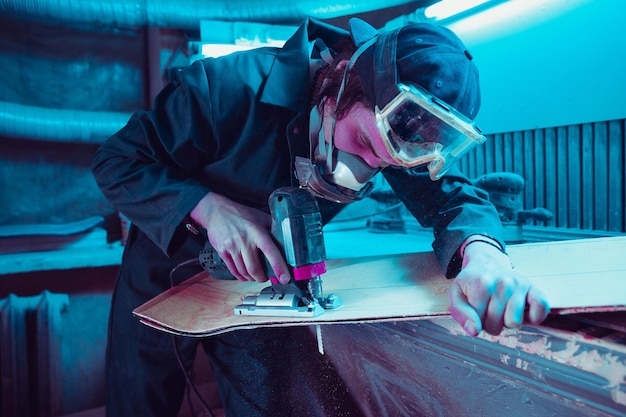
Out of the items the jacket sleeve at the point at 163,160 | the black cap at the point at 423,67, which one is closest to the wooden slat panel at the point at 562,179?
the black cap at the point at 423,67

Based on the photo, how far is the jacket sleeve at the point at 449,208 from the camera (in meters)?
0.89

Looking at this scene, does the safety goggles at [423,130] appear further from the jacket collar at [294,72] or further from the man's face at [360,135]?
the jacket collar at [294,72]

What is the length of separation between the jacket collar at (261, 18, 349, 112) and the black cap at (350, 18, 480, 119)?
0.24 metres

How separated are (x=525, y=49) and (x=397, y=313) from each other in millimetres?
1287

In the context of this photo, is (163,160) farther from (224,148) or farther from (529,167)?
(529,167)

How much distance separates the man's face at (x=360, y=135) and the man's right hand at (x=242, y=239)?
242 millimetres

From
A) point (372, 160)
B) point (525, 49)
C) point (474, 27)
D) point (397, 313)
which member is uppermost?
point (474, 27)

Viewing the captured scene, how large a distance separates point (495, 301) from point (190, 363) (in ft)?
3.31

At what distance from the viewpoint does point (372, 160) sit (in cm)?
97

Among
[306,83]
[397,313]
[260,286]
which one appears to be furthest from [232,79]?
[397,313]

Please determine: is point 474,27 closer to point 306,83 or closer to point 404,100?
point 306,83

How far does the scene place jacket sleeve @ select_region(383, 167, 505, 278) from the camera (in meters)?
0.89

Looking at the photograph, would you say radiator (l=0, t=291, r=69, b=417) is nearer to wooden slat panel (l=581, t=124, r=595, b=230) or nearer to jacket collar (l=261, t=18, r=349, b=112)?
jacket collar (l=261, t=18, r=349, b=112)

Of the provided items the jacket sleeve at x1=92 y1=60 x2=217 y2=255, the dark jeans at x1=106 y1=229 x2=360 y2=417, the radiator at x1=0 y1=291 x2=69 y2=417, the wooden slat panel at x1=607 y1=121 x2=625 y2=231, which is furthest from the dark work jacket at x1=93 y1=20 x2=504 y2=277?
the radiator at x1=0 y1=291 x2=69 y2=417
